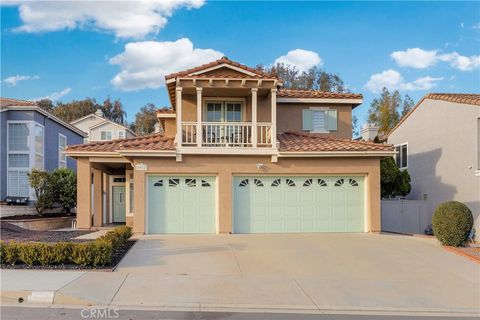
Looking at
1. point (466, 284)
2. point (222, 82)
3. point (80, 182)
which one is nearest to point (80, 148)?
point (80, 182)

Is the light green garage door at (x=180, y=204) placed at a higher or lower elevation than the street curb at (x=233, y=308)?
higher

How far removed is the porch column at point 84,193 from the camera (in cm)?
2003

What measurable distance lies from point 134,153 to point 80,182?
4.50 meters

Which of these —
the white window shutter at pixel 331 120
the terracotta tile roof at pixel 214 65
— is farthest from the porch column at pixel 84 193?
the white window shutter at pixel 331 120

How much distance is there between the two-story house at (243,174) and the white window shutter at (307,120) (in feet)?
7.11

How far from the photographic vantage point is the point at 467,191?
66.3ft

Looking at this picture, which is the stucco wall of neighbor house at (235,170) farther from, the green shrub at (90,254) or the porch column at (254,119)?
the green shrub at (90,254)

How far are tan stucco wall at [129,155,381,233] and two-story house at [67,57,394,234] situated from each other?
3 centimetres

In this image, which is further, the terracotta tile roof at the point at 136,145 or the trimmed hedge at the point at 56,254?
the terracotta tile roof at the point at 136,145

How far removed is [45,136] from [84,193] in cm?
1174

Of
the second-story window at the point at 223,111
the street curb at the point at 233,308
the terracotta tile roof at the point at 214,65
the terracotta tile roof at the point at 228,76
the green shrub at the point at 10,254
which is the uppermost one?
the terracotta tile roof at the point at 214,65

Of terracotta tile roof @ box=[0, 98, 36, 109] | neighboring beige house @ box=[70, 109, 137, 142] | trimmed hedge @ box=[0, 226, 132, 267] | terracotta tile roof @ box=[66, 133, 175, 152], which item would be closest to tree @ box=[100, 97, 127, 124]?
neighboring beige house @ box=[70, 109, 137, 142]

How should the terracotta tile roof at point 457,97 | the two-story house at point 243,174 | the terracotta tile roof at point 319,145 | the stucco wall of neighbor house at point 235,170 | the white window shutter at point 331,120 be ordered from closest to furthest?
the stucco wall of neighbor house at point 235,170, the two-story house at point 243,174, the terracotta tile roof at point 319,145, the terracotta tile roof at point 457,97, the white window shutter at point 331,120

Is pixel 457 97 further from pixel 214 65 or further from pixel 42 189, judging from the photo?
pixel 42 189
